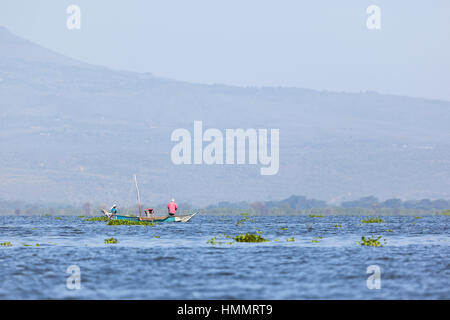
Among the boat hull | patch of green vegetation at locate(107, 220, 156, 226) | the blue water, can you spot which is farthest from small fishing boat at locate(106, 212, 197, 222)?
the blue water

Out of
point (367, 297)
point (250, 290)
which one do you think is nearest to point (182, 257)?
point (250, 290)

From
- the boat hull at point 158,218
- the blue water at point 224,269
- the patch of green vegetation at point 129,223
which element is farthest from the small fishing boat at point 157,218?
the blue water at point 224,269

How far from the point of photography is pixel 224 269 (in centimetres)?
4109

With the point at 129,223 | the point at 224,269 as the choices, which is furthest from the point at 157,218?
the point at 224,269

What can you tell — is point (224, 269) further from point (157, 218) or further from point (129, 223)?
point (157, 218)

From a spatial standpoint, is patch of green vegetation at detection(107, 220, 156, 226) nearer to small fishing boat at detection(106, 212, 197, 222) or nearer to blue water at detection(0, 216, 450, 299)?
small fishing boat at detection(106, 212, 197, 222)

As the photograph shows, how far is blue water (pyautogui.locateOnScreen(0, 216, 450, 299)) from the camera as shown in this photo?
33.7m

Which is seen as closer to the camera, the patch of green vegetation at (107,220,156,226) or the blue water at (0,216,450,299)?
the blue water at (0,216,450,299)

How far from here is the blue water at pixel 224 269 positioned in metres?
33.7

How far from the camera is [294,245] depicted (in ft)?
185

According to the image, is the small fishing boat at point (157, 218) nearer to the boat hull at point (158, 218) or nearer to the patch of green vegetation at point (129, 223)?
A: the boat hull at point (158, 218)

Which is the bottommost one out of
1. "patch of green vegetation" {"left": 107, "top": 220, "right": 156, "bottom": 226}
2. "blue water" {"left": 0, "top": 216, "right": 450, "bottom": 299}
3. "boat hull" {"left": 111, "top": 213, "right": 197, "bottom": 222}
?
"blue water" {"left": 0, "top": 216, "right": 450, "bottom": 299}
